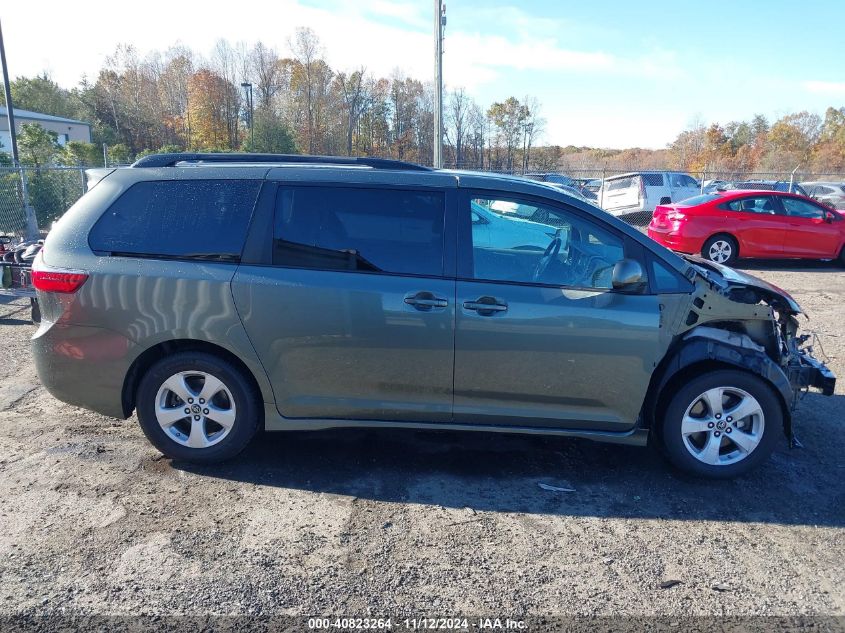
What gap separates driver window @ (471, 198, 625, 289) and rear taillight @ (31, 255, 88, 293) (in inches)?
94.9

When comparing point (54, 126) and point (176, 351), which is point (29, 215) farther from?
point (54, 126)

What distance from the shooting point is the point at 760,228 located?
1252 cm

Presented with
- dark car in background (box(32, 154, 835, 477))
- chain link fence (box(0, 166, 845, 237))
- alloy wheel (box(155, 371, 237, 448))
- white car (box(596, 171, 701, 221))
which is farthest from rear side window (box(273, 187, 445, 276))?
white car (box(596, 171, 701, 221))

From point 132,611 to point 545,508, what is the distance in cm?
215

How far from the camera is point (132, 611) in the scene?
271 centimetres

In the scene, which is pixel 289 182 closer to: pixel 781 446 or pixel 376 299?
pixel 376 299

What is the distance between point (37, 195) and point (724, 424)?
17.2m

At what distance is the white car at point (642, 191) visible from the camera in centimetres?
1938

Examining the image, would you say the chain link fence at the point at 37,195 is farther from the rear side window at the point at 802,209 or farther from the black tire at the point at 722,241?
the rear side window at the point at 802,209

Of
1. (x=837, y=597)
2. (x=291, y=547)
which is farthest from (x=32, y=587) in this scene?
Result: (x=837, y=597)

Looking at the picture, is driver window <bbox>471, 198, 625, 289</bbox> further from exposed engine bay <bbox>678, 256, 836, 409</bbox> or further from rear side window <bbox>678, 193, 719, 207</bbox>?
rear side window <bbox>678, 193, 719, 207</bbox>

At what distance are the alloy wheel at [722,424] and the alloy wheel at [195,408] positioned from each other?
2831mm

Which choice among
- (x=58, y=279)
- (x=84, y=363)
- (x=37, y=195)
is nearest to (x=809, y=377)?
(x=84, y=363)

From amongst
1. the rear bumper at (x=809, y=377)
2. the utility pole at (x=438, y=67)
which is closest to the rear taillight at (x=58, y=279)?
the rear bumper at (x=809, y=377)
